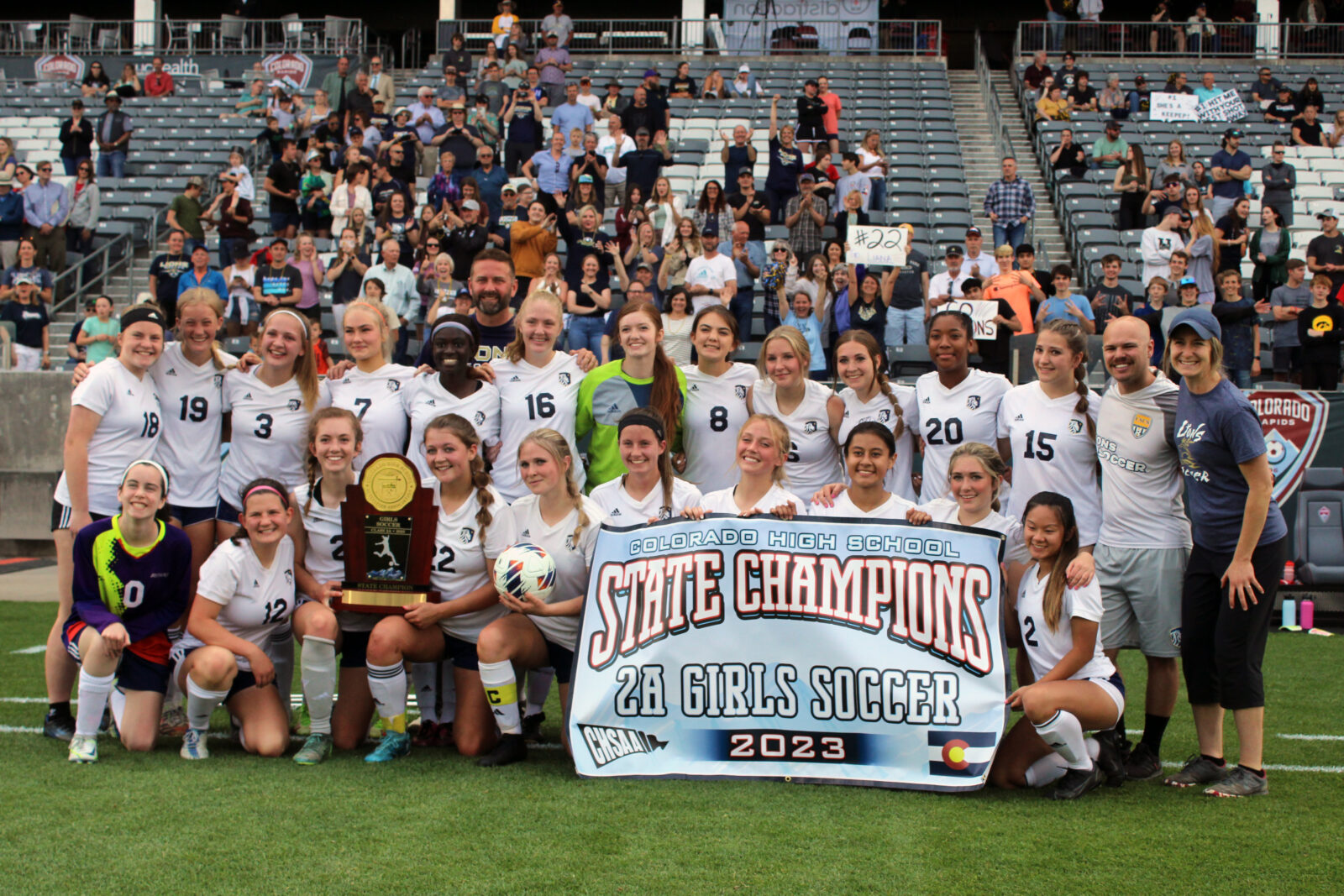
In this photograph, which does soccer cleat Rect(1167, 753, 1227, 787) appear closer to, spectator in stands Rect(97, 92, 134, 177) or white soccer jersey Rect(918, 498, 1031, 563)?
white soccer jersey Rect(918, 498, 1031, 563)

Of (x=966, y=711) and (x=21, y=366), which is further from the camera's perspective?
(x=21, y=366)

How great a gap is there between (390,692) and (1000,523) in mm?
2513

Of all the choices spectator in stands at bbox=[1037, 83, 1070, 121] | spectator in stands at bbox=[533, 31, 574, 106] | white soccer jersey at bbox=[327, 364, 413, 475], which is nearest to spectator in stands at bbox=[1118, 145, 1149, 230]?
spectator in stands at bbox=[1037, 83, 1070, 121]

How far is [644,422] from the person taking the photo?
4.73 metres

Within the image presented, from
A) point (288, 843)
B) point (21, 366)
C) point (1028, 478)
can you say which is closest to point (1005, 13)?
point (21, 366)

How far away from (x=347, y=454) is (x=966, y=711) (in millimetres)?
2645

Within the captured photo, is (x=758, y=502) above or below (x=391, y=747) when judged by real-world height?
above

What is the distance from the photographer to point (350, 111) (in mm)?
17156

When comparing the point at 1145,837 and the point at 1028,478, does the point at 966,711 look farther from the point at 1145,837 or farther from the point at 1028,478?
the point at 1028,478

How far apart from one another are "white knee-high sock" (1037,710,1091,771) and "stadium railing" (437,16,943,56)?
20.4 metres

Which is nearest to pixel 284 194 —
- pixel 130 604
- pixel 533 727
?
pixel 130 604

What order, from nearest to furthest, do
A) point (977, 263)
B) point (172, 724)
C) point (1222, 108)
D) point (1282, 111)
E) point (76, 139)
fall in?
point (172, 724)
point (977, 263)
point (76, 139)
point (1282, 111)
point (1222, 108)

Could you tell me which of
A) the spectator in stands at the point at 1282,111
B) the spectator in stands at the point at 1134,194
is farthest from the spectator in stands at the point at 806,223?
the spectator in stands at the point at 1282,111

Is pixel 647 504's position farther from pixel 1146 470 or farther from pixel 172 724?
pixel 172 724
